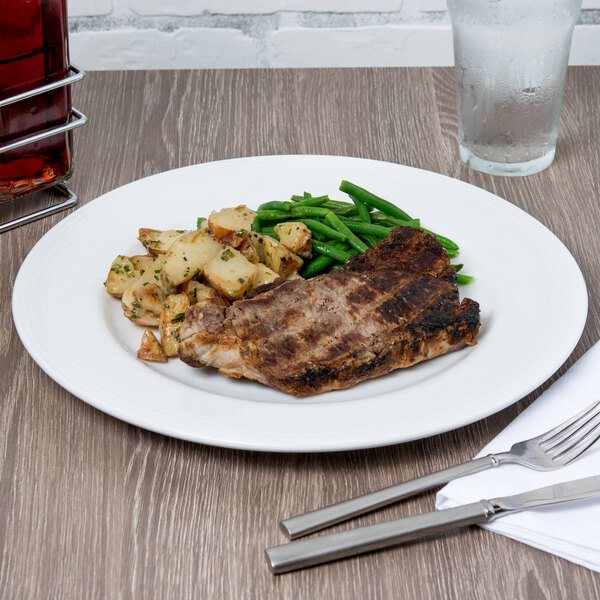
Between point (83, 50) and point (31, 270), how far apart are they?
8.83ft

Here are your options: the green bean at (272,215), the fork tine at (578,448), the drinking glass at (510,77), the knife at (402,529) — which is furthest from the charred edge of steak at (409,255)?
the drinking glass at (510,77)

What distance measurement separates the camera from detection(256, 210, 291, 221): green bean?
2.30 metres

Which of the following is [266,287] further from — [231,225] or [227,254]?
[231,225]

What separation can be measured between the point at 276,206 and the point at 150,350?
0.70 m

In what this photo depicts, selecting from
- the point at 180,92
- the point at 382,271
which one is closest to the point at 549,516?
the point at 382,271

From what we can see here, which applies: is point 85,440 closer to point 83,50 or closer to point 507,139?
point 507,139

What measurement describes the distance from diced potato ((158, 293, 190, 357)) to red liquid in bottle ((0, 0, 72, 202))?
0.71 meters

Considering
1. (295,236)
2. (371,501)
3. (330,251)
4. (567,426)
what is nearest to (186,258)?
(295,236)

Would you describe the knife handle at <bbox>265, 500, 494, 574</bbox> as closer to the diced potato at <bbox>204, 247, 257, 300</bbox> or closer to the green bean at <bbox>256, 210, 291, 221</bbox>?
the diced potato at <bbox>204, 247, 257, 300</bbox>

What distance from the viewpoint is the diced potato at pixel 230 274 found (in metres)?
1.94

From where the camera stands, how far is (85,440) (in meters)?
1.65

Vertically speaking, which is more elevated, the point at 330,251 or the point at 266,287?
the point at 266,287

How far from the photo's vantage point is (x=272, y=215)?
2.30 metres

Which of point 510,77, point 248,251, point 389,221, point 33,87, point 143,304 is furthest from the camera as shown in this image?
point 510,77
